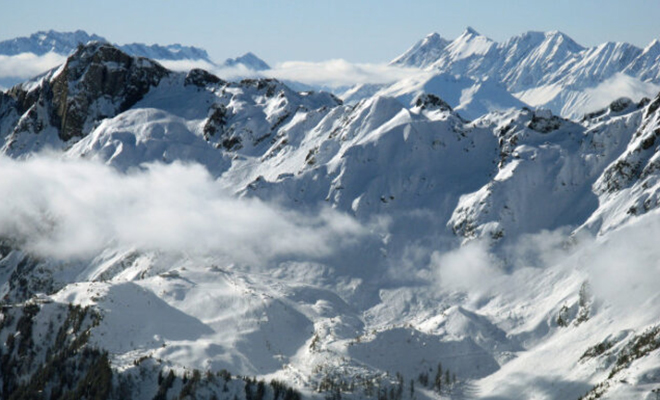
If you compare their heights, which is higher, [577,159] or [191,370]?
[577,159]

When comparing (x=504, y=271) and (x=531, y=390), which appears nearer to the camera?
(x=531, y=390)

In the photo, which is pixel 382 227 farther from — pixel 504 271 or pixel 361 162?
pixel 504 271

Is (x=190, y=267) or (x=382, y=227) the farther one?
(x=382, y=227)

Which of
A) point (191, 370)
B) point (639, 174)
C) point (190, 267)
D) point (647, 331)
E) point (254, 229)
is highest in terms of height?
point (639, 174)

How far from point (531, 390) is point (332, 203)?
80.2 m

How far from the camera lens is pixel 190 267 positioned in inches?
6890

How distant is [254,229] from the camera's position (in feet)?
618

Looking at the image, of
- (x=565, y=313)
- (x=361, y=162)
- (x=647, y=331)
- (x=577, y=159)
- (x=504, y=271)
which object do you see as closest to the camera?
(x=647, y=331)

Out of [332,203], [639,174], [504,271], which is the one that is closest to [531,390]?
[504,271]

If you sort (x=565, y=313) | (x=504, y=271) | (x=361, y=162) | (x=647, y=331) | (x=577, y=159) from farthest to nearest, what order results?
(x=361, y=162) → (x=577, y=159) → (x=504, y=271) → (x=565, y=313) → (x=647, y=331)

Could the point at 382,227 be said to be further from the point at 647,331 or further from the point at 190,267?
the point at 647,331

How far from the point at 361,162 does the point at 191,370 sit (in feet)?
283

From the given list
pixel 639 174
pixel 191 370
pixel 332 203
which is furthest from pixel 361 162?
pixel 191 370

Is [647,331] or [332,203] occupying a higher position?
[332,203]
